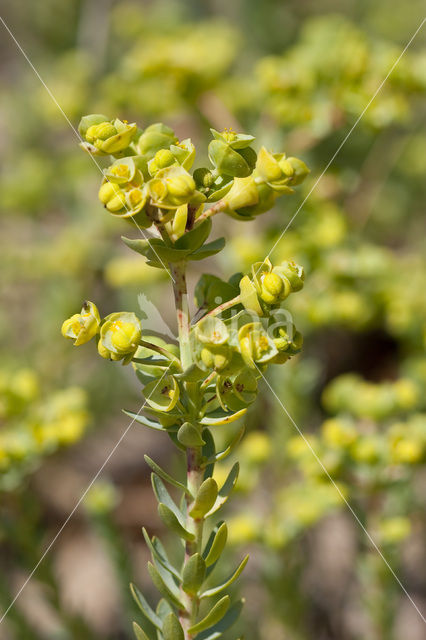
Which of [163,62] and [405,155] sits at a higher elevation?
[163,62]

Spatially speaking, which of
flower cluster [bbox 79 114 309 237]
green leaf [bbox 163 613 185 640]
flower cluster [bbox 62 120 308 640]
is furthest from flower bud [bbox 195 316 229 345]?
green leaf [bbox 163 613 185 640]

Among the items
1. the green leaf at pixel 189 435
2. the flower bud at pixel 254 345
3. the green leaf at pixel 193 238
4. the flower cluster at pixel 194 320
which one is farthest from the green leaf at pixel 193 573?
Result: the green leaf at pixel 193 238

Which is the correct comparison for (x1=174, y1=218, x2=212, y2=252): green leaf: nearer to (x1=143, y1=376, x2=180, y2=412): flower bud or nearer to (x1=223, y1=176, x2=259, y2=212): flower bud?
(x1=223, y1=176, x2=259, y2=212): flower bud

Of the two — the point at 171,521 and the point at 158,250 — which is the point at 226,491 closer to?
the point at 171,521

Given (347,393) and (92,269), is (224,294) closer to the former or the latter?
(347,393)

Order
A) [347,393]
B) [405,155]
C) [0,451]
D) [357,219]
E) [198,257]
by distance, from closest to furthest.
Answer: [198,257], [0,451], [347,393], [357,219], [405,155]

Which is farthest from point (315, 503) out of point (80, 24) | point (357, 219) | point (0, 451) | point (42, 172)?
point (80, 24)
